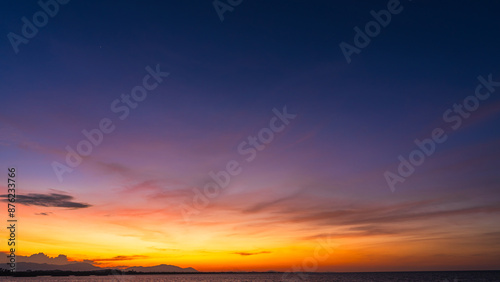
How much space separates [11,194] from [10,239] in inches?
467

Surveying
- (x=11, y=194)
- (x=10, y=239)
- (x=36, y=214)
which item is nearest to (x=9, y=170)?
(x=11, y=194)

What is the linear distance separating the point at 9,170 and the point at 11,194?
3.43 m

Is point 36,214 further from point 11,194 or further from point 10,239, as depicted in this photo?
point 11,194

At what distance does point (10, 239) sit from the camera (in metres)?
49.7

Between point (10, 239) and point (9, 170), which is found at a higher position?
point (9, 170)

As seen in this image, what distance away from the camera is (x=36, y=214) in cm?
6256

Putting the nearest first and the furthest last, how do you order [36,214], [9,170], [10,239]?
[9,170]
[10,239]
[36,214]

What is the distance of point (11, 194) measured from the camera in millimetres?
41781

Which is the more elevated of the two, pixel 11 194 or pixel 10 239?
pixel 11 194

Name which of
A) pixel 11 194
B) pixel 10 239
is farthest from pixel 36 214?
pixel 11 194

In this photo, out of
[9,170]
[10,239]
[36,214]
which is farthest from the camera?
[36,214]

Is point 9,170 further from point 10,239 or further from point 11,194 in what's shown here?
point 10,239

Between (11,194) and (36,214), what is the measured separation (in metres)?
23.6

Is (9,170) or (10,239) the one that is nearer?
(9,170)
